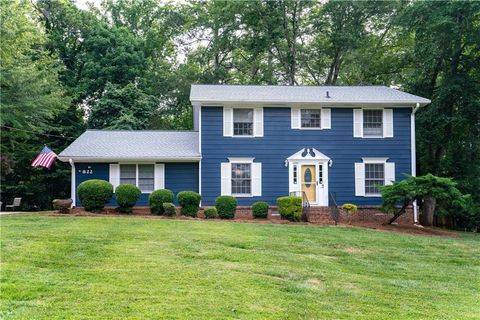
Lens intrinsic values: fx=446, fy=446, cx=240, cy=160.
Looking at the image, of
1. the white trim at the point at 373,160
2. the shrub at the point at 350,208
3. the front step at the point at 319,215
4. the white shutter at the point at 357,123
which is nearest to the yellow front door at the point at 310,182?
the front step at the point at 319,215

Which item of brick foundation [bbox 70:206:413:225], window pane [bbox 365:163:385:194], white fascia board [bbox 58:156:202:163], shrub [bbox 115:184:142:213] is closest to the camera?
shrub [bbox 115:184:142:213]

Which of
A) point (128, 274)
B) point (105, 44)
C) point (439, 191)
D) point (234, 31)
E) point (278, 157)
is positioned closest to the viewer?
point (128, 274)

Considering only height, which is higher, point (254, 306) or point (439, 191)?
point (439, 191)

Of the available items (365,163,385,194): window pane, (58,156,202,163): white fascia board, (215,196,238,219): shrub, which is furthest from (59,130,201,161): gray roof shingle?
(365,163,385,194): window pane

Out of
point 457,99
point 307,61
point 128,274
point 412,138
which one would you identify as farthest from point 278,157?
point 307,61

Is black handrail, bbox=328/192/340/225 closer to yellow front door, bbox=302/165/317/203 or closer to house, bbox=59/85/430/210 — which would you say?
house, bbox=59/85/430/210

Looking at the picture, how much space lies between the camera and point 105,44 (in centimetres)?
2703

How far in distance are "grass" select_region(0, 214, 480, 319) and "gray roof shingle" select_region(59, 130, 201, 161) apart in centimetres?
553

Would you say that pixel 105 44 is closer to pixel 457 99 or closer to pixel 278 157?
pixel 278 157

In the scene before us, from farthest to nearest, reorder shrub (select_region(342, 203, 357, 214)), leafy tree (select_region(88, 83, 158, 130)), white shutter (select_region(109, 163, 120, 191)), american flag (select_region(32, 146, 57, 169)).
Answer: leafy tree (select_region(88, 83, 158, 130)) < white shutter (select_region(109, 163, 120, 191)) < american flag (select_region(32, 146, 57, 169)) < shrub (select_region(342, 203, 357, 214))

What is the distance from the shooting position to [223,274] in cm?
710

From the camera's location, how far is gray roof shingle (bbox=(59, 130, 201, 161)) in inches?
674

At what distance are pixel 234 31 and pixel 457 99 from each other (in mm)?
15081

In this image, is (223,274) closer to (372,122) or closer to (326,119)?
(326,119)
